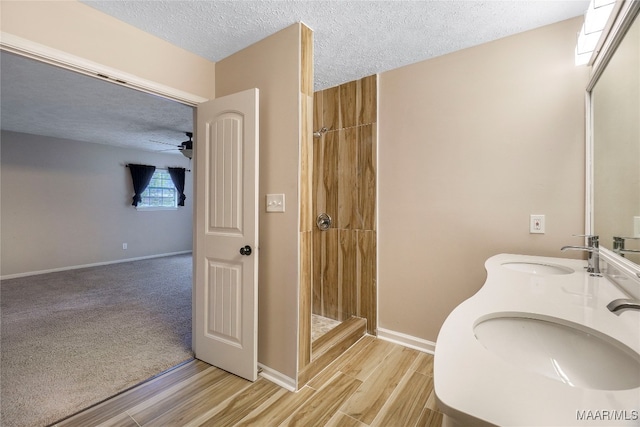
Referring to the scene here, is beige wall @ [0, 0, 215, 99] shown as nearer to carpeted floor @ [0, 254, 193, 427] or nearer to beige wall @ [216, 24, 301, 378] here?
beige wall @ [216, 24, 301, 378]

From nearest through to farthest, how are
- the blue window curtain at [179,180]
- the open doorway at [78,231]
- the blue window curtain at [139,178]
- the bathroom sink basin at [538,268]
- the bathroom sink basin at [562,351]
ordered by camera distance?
1. the bathroom sink basin at [562,351]
2. the bathroom sink basin at [538,268]
3. the open doorway at [78,231]
4. the blue window curtain at [139,178]
5. the blue window curtain at [179,180]

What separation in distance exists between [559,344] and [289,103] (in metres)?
1.73

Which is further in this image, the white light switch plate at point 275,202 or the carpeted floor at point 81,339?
the white light switch plate at point 275,202

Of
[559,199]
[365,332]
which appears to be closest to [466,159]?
[559,199]

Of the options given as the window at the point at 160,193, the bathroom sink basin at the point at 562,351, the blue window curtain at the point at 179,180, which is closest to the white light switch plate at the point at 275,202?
the bathroom sink basin at the point at 562,351

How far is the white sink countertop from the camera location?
1.45ft

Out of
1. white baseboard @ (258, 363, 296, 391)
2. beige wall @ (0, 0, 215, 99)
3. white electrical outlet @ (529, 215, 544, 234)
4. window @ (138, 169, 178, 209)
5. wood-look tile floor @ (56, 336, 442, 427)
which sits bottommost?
wood-look tile floor @ (56, 336, 442, 427)

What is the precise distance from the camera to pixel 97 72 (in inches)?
63.8

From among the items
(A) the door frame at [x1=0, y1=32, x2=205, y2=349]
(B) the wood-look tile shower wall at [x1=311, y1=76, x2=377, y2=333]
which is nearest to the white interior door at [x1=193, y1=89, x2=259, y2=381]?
(A) the door frame at [x1=0, y1=32, x2=205, y2=349]

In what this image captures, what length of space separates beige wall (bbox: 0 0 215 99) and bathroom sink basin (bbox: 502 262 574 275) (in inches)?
→ 98.9

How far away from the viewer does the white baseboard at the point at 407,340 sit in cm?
224

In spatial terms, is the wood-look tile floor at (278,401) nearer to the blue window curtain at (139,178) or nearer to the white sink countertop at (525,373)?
the white sink countertop at (525,373)

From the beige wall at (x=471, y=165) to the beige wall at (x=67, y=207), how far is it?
19.0 ft

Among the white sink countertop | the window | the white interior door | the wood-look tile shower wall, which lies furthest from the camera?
the window
